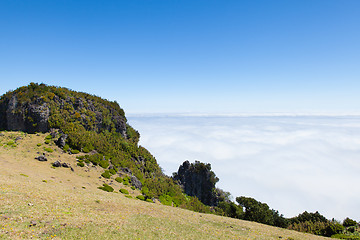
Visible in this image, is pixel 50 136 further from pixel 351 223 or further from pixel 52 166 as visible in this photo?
pixel 351 223

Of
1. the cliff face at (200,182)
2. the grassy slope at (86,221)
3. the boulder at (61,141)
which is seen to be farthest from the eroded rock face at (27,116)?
the cliff face at (200,182)

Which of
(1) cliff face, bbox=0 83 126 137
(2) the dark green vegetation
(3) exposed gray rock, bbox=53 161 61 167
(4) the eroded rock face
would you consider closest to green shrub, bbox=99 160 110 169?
(2) the dark green vegetation

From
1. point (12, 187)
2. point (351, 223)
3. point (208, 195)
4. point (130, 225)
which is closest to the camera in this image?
point (130, 225)

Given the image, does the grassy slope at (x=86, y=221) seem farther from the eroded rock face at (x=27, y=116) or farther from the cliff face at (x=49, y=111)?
the cliff face at (x=49, y=111)

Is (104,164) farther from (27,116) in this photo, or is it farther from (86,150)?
(27,116)

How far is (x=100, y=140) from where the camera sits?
5588 centimetres

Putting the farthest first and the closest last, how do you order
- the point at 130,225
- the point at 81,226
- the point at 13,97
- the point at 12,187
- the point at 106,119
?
the point at 106,119 → the point at 13,97 → the point at 12,187 → the point at 130,225 → the point at 81,226

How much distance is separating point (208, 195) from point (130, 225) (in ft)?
227

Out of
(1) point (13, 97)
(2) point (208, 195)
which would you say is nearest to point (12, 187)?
(1) point (13, 97)

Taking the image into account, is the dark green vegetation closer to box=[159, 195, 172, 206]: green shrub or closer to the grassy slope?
box=[159, 195, 172, 206]: green shrub

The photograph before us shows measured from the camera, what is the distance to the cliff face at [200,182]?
79.4 m

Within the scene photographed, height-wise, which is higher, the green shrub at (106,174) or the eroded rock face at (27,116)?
the eroded rock face at (27,116)

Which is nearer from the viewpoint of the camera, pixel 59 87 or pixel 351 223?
pixel 351 223

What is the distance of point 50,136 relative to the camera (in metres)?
48.4
